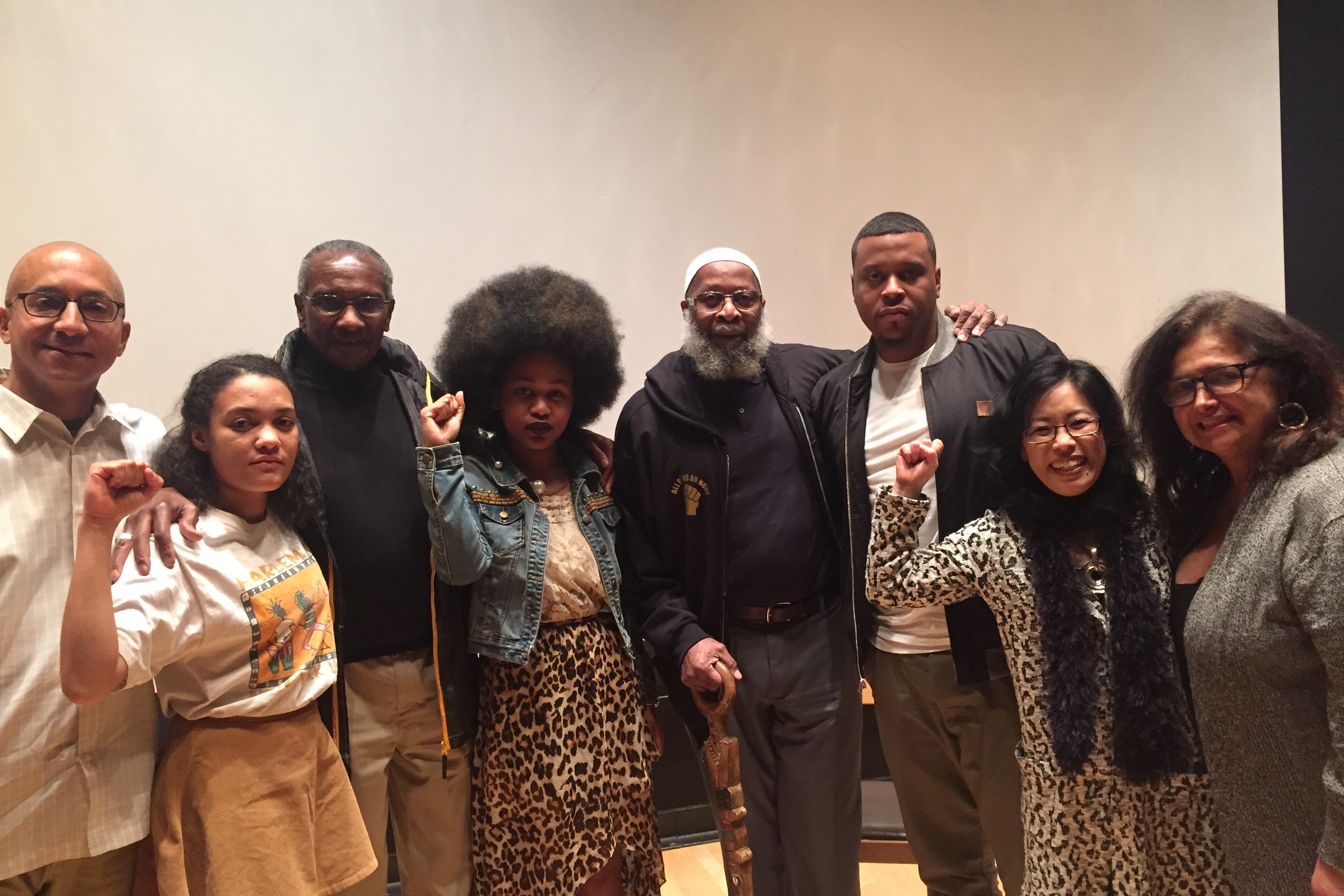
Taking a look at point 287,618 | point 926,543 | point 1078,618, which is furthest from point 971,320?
point 287,618

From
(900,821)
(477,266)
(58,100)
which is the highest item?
(58,100)

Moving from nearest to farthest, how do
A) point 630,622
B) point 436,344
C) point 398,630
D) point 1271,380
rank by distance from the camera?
point 1271,380, point 398,630, point 630,622, point 436,344

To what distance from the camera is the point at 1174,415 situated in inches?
71.9

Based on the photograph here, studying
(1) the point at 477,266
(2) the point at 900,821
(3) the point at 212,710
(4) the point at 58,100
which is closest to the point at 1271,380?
(3) the point at 212,710

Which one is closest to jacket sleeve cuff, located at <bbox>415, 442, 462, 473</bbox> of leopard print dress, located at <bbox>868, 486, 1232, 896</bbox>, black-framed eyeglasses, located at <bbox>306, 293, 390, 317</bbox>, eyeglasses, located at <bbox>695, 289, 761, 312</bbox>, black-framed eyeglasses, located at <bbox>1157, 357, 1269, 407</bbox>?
black-framed eyeglasses, located at <bbox>306, 293, 390, 317</bbox>

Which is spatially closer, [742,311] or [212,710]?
[212,710]

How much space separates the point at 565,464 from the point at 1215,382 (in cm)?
158

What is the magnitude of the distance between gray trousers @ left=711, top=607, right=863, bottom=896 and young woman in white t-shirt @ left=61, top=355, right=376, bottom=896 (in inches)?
41.7

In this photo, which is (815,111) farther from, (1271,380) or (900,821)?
(900,821)

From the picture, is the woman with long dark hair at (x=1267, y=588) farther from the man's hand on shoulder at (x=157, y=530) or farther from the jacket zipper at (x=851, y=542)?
the man's hand on shoulder at (x=157, y=530)

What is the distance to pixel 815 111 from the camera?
393cm

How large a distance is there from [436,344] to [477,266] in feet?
1.22

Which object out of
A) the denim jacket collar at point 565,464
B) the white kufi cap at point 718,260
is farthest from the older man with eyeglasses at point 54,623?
the white kufi cap at point 718,260

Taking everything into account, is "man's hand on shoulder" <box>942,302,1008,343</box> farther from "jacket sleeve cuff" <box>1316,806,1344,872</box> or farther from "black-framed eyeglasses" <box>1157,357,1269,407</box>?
"jacket sleeve cuff" <box>1316,806,1344,872</box>
